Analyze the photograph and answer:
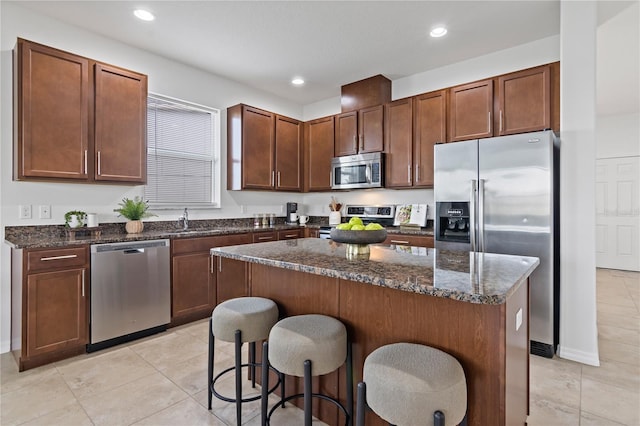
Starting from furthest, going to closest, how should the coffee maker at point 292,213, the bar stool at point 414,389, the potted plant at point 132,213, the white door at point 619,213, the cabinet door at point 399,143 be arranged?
the white door at point 619,213 < the coffee maker at point 292,213 < the cabinet door at point 399,143 < the potted plant at point 132,213 < the bar stool at point 414,389

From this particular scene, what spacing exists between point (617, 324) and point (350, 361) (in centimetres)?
331

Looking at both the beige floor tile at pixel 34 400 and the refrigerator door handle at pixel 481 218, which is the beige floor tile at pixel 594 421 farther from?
the beige floor tile at pixel 34 400

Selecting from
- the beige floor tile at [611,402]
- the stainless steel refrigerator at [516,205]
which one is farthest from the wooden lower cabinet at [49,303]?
the beige floor tile at [611,402]

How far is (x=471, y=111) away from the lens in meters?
3.46

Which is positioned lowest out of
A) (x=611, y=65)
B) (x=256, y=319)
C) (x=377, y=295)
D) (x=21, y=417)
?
(x=21, y=417)

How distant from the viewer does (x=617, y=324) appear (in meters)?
3.30

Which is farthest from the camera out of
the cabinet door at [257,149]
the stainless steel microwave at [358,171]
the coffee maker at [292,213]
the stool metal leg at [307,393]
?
the coffee maker at [292,213]

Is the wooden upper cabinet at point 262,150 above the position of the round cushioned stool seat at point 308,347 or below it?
above

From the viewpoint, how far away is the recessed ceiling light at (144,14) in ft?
9.09

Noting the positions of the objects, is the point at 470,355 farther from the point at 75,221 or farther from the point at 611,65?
the point at 611,65

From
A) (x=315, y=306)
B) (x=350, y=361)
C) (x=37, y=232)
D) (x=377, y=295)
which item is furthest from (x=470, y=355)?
(x=37, y=232)

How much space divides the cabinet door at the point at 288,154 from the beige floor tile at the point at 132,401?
2.92m

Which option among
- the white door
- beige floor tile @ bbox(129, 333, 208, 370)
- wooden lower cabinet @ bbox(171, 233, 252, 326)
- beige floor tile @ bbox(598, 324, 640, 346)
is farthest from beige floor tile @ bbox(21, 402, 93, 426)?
the white door

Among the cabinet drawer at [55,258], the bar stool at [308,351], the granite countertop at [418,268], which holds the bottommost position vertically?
the bar stool at [308,351]
